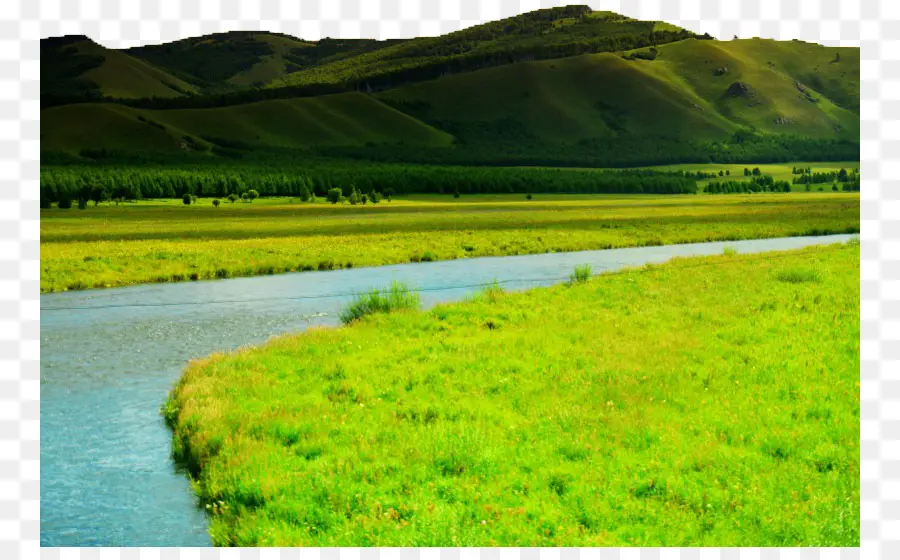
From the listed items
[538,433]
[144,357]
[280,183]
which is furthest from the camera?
[280,183]

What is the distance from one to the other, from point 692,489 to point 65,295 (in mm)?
38383

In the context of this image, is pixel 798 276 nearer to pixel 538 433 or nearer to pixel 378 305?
pixel 378 305

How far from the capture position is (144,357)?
29.0 meters

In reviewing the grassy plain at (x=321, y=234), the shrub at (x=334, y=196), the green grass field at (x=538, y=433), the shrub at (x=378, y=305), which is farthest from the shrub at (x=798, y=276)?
the shrub at (x=334, y=196)

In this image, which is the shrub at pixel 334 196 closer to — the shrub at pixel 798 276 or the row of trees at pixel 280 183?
the row of trees at pixel 280 183

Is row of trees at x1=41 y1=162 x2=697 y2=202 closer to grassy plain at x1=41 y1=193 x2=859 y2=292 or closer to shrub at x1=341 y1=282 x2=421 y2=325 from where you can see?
grassy plain at x1=41 y1=193 x2=859 y2=292

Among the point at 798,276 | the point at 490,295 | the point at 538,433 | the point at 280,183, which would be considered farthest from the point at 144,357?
the point at 280,183

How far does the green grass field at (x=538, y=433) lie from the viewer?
12.9m

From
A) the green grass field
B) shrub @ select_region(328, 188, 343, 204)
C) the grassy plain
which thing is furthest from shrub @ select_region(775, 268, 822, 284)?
shrub @ select_region(328, 188, 343, 204)

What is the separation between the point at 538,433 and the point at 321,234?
60.0 metres

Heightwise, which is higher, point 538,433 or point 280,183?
point 280,183

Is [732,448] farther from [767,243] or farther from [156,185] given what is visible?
[156,185]

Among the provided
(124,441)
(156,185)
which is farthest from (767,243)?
(156,185)
